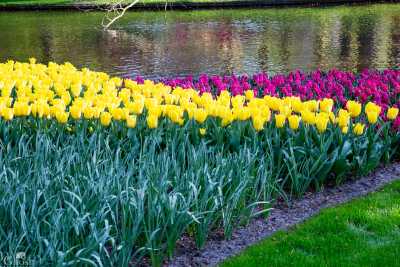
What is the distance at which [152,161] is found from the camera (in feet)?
15.8

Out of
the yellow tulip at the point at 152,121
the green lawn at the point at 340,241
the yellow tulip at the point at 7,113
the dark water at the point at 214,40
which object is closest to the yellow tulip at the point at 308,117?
the green lawn at the point at 340,241

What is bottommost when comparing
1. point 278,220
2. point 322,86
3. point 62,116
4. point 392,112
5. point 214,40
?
point 214,40

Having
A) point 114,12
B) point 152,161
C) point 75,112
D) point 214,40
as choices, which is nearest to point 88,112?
point 75,112

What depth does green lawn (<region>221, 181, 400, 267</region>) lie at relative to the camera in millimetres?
4402

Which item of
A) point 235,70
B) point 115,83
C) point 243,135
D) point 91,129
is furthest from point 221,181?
point 235,70

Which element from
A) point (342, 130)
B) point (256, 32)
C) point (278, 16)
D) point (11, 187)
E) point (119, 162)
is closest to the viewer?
point (11, 187)

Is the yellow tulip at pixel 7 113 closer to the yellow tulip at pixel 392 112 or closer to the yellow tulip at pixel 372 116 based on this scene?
the yellow tulip at pixel 372 116

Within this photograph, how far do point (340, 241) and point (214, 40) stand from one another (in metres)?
16.9

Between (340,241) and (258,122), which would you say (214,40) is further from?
(340,241)

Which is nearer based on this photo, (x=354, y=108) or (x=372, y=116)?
(x=372, y=116)

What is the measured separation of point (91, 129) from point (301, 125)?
1.82 meters

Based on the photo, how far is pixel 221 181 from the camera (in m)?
4.73

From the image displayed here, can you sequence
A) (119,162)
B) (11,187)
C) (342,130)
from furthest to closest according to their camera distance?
1. (342,130)
2. (119,162)
3. (11,187)

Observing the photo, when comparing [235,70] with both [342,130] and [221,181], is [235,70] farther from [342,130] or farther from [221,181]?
[221,181]
